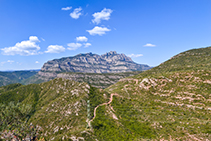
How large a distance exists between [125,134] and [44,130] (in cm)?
11314

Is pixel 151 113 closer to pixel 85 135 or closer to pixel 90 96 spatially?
pixel 85 135

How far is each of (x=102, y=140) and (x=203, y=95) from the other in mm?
96923

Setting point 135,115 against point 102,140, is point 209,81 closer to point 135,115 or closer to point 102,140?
point 135,115

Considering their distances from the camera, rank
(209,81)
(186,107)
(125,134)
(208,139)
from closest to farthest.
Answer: (208,139) < (125,134) < (186,107) < (209,81)

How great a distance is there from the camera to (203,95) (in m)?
96.3

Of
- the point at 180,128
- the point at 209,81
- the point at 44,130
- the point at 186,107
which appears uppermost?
the point at 209,81

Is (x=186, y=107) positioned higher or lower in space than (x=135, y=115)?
higher

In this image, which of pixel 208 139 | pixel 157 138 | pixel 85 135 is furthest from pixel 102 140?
pixel 208 139

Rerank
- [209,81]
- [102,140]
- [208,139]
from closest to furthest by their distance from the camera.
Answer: [208,139]
[102,140]
[209,81]

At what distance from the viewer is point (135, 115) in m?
96.9

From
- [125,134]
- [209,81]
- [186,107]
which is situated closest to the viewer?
[125,134]

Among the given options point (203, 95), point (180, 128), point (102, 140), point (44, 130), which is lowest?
point (44, 130)

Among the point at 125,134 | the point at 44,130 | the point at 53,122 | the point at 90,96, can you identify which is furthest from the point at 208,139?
the point at 44,130

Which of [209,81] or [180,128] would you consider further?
[209,81]
